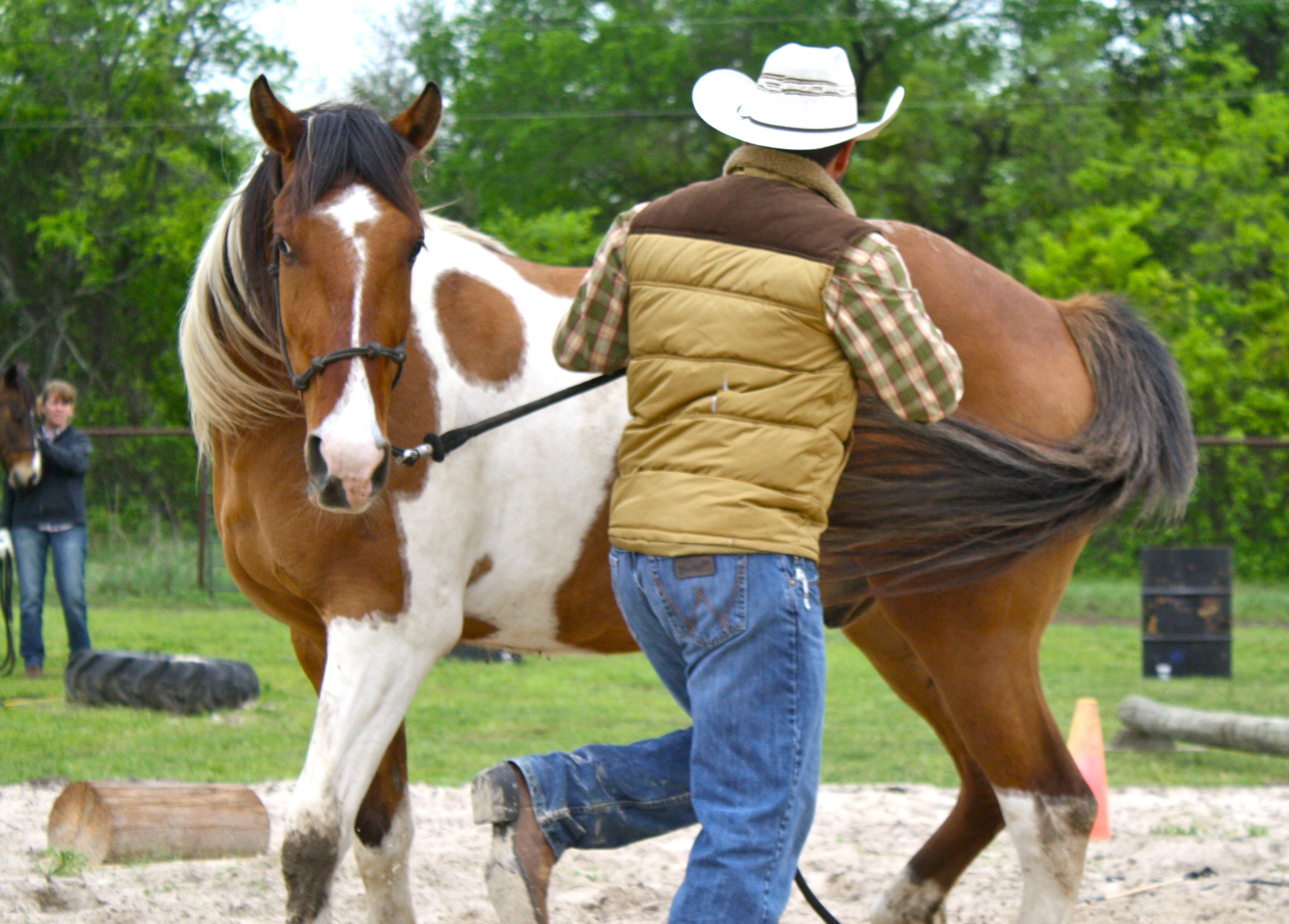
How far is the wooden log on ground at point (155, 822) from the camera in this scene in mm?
4301

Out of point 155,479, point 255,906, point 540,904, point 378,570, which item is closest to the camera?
point 540,904

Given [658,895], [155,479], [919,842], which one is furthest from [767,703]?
[155,479]

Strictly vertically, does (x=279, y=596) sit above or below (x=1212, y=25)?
below

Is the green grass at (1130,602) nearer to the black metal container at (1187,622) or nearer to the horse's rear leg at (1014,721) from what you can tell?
the black metal container at (1187,622)

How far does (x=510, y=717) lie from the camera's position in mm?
8039

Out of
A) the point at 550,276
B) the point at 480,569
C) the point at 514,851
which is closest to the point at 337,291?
the point at 480,569

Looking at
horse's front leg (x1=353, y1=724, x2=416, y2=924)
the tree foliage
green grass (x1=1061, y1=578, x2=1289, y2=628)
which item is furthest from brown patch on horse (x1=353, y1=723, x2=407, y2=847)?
the tree foliage

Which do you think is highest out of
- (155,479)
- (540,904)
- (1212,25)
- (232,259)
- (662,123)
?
(1212,25)

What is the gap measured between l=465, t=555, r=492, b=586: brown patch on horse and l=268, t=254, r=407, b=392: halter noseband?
21.2 inches

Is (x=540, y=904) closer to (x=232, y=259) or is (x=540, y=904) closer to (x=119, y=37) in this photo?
(x=232, y=259)

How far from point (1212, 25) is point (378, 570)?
2924cm

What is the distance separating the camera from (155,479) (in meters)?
14.4

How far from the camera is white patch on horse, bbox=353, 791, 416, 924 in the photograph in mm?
3375

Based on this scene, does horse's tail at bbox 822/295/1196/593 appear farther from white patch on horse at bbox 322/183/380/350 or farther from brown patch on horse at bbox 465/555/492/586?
white patch on horse at bbox 322/183/380/350
